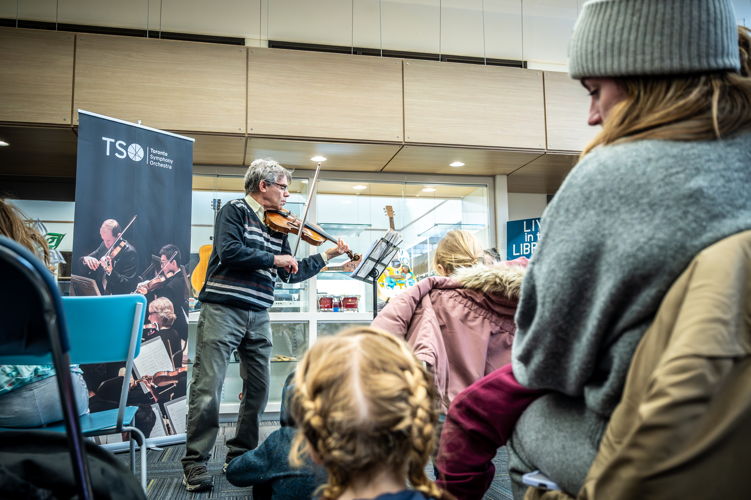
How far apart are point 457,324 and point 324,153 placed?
2753 millimetres

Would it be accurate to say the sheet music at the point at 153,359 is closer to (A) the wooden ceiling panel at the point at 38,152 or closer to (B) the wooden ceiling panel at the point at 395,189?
(A) the wooden ceiling panel at the point at 38,152

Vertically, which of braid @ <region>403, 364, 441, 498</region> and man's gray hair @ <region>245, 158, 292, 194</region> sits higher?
man's gray hair @ <region>245, 158, 292, 194</region>

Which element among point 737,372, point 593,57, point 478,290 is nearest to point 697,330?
point 737,372

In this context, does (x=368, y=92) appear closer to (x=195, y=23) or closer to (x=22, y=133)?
(x=195, y=23)

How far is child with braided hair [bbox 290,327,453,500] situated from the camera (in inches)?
34.6

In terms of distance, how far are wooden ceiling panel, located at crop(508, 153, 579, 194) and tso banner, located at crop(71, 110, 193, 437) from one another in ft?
9.29

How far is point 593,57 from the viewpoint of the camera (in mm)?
887

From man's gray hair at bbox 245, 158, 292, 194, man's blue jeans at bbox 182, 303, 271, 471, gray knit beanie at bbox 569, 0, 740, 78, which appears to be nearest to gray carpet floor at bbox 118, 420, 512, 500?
man's blue jeans at bbox 182, 303, 271, 471

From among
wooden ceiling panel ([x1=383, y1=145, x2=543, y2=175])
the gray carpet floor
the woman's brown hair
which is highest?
wooden ceiling panel ([x1=383, y1=145, x2=543, y2=175])

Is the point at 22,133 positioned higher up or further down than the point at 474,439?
higher up

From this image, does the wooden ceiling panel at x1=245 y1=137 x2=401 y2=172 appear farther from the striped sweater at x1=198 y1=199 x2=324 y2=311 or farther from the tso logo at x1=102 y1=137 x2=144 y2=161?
the striped sweater at x1=198 y1=199 x2=324 y2=311

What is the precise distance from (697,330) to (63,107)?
4.08 m

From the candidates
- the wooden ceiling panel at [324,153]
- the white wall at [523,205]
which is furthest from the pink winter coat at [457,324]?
the white wall at [523,205]

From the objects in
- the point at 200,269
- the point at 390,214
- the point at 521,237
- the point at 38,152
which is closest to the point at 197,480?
the point at 200,269
